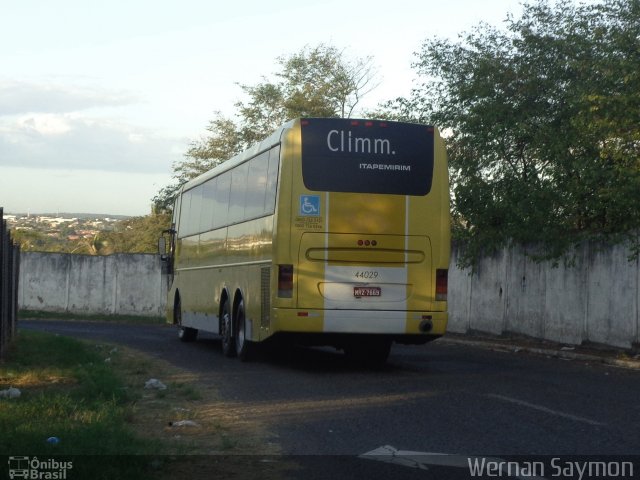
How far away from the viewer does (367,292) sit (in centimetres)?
1542

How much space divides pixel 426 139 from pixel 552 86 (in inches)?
383

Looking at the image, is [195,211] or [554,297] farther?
[195,211]

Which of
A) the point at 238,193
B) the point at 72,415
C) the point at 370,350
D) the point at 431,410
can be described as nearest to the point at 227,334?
the point at 238,193

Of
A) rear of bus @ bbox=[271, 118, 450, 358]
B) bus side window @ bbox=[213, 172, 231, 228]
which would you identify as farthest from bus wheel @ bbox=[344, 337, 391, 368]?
bus side window @ bbox=[213, 172, 231, 228]

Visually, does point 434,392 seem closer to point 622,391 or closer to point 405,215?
point 622,391

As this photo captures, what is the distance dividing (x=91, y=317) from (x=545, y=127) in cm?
2347

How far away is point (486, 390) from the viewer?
13.0 metres

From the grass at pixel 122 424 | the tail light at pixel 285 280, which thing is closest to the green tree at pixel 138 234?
Result: the tail light at pixel 285 280

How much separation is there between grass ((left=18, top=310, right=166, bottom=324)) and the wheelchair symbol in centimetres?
2549

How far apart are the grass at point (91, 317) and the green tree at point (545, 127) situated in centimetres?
1645

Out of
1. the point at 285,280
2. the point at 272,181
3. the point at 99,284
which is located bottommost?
the point at 99,284

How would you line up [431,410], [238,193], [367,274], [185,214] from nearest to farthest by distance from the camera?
[431,410]
[367,274]
[238,193]
[185,214]

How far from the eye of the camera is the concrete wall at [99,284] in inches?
1705

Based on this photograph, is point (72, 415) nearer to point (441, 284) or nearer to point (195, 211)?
point (441, 284)
